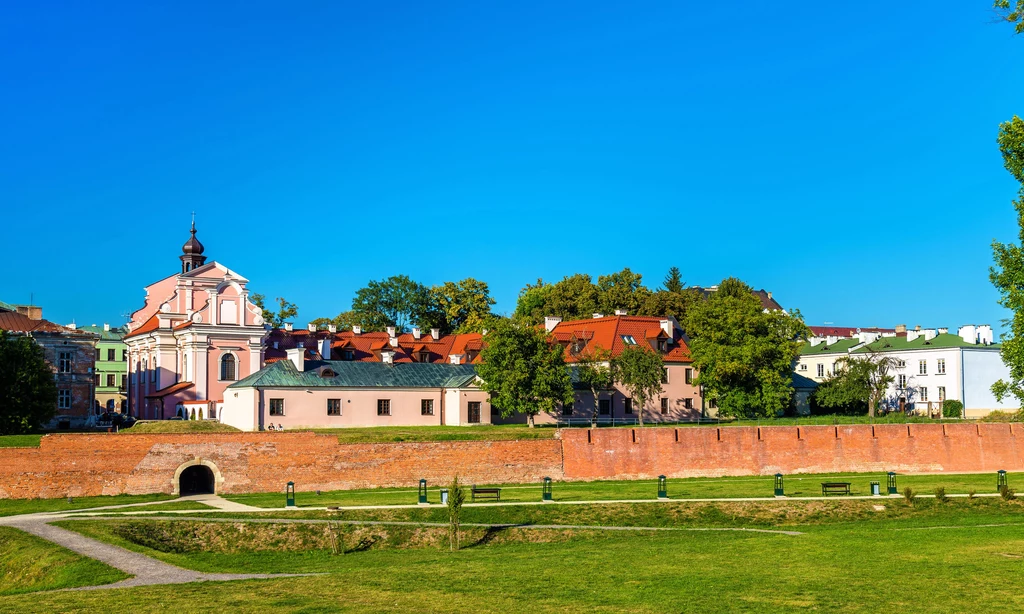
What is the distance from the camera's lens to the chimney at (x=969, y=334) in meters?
60.2

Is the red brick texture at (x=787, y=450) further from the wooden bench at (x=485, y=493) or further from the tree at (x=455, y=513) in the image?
the tree at (x=455, y=513)

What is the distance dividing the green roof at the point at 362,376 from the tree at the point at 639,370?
719cm

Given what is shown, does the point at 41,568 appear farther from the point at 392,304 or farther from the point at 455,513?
the point at 392,304

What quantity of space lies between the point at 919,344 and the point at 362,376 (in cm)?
3408

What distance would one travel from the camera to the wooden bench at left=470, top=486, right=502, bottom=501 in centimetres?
3303

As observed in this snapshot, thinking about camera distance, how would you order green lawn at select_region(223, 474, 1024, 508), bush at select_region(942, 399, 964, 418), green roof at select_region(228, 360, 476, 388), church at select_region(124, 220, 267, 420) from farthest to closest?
bush at select_region(942, 399, 964, 418)
church at select_region(124, 220, 267, 420)
green roof at select_region(228, 360, 476, 388)
green lawn at select_region(223, 474, 1024, 508)

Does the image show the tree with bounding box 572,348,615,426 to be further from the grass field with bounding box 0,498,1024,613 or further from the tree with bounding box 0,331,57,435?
the tree with bounding box 0,331,57,435

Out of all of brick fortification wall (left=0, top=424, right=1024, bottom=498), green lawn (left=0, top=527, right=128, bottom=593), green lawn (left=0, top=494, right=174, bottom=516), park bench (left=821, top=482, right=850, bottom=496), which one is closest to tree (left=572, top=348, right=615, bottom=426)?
brick fortification wall (left=0, top=424, right=1024, bottom=498)

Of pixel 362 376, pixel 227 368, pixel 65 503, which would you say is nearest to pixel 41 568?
pixel 65 503

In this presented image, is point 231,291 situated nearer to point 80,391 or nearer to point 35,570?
point 80,391

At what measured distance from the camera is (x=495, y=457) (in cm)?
3931

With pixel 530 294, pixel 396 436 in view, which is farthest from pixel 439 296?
pixel 396 436

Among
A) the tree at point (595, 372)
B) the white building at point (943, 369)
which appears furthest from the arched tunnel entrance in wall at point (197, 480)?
the white building at point (943, 369)

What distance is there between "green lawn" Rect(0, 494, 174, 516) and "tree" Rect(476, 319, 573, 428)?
52.7 feet
